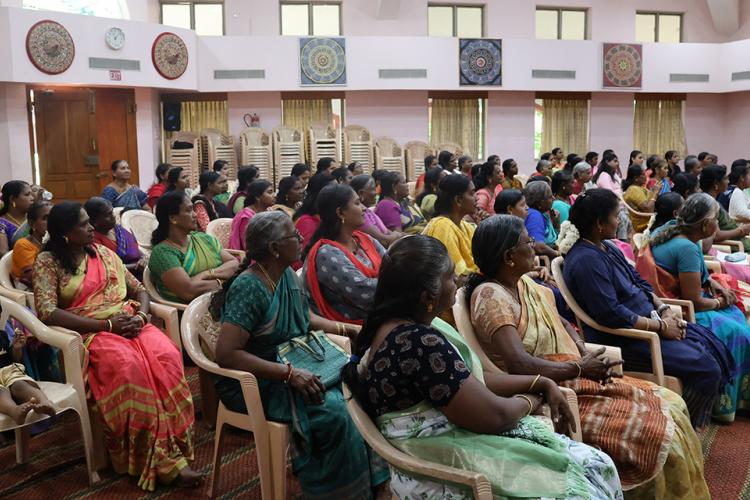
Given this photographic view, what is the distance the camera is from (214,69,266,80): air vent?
12039 mm

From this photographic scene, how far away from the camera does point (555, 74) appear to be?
13.0m

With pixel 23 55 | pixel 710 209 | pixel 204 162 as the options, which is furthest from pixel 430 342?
pixel 204 162

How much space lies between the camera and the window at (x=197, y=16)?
1257 cm

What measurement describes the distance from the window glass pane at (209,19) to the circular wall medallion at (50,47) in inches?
129

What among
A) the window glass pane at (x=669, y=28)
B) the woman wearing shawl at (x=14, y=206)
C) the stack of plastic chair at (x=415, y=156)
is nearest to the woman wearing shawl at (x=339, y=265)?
the woman wearing shawl at (x=14, y=206)

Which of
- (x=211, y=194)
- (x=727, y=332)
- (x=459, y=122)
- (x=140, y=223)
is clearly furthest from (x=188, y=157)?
(x=727, y=332)

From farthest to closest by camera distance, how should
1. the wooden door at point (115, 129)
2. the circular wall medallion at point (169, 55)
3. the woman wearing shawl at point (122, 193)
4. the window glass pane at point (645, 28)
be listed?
the window glass pane at point (645, 28) → the wooden door at point (115, 129) → the circular wall medallion at point (169, 55) → the woman wearing shawl at point (122, 193)

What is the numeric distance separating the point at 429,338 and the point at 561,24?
525 inches

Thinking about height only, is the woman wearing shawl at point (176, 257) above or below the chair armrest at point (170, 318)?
above

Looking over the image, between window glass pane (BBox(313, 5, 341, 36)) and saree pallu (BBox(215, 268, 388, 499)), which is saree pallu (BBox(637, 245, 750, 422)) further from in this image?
window glass pane (BBox(313, 5, 341, 36))

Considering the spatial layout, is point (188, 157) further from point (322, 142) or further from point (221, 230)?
point (221, 230)

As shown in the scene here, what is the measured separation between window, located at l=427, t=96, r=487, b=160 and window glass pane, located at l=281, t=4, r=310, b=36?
2572 millimetres

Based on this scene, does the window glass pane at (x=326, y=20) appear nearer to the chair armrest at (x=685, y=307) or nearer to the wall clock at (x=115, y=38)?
the wall clock at (x=115, y=38)

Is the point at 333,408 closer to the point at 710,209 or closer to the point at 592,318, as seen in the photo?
the point at 592,318
